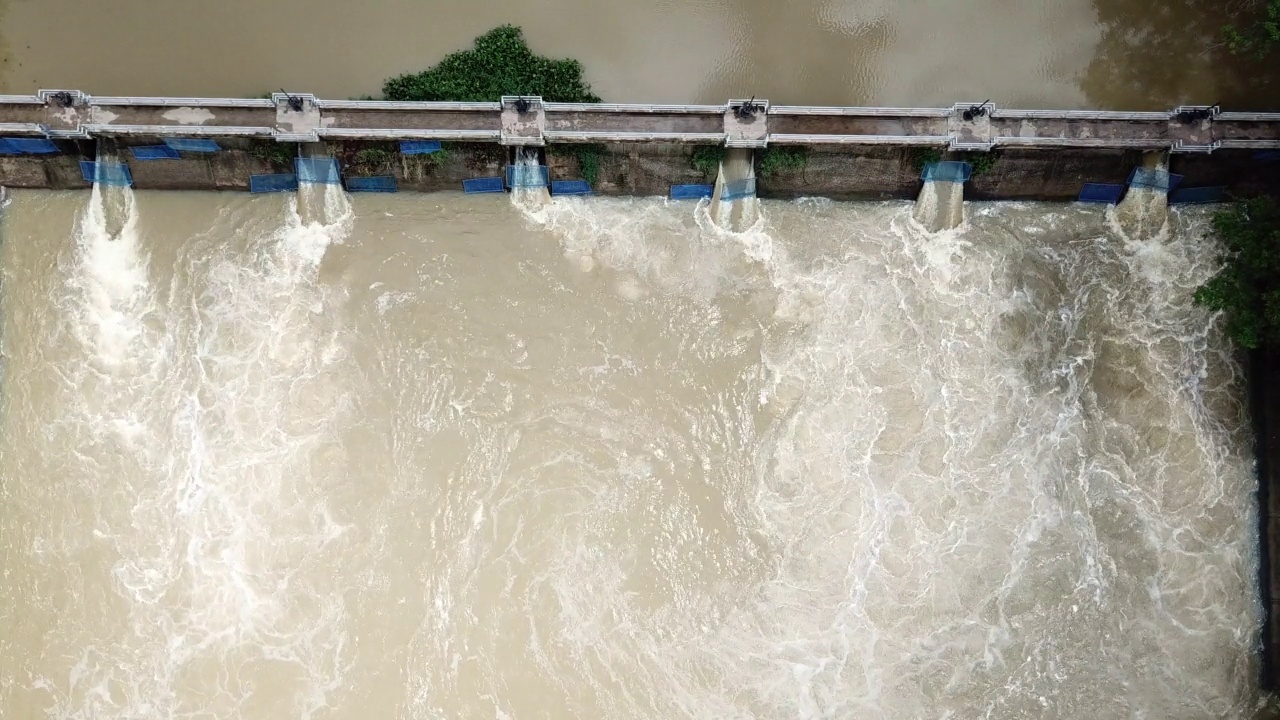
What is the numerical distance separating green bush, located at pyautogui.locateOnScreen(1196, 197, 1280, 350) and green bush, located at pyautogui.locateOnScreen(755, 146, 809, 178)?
24.6ft

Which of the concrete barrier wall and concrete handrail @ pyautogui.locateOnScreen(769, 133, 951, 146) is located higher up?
concrete handrail @ pyautogui.locateOnScreen(769, 133, 951, 146)

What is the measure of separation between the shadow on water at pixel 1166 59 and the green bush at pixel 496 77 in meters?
10.3

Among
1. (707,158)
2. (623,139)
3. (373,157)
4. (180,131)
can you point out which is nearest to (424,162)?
(373,157)

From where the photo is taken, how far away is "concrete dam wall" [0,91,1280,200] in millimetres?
15492

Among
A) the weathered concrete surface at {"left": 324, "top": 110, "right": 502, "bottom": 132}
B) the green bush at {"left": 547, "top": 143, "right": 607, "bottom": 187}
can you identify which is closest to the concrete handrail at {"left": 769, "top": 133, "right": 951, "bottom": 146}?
the green bush at {"left": 547, "top": 143, "right": 607, "bottom": 187}

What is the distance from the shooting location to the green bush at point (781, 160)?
1590 centimetres

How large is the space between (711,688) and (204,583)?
9.61 m

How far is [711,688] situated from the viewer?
15.5m

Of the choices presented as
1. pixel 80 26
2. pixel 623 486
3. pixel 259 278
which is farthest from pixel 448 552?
pixel 80 26

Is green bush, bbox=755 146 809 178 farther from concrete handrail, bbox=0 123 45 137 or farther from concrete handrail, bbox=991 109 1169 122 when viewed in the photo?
concrete handrail, bbox=0 123 45 137

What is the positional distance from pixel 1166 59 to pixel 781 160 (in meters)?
8.15

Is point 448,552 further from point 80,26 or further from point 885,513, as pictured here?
point 80,26

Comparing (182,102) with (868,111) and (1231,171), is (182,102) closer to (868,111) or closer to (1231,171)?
(868,111)

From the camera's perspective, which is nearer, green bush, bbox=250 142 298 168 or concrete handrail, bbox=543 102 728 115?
concrete handrail, bbox=543 102 728 115
